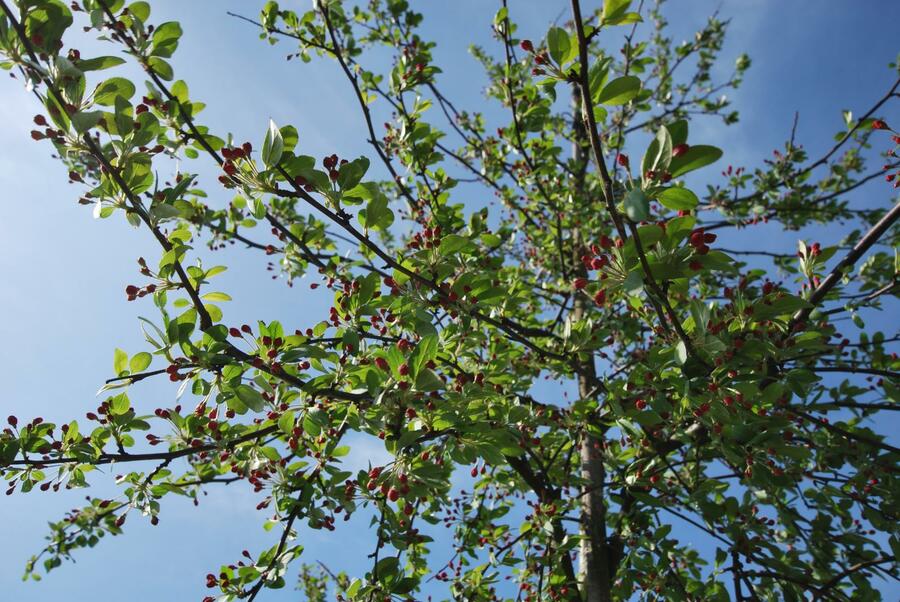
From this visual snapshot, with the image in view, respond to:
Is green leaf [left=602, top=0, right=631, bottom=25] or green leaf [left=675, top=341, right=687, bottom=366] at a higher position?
green leaf [left=602, top=0, right=631, bottom=25]

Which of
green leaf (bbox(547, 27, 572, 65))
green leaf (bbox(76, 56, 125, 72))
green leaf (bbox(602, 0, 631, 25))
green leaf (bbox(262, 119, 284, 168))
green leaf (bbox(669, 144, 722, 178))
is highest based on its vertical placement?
green leaf (bbox(602, 0, 631, 25))

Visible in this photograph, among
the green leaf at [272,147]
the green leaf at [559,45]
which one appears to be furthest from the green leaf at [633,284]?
the green leaf at [272,147]

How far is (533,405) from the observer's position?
11.2 ft

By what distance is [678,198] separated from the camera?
148 cm

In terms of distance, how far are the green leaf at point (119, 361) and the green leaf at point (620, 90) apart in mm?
2073

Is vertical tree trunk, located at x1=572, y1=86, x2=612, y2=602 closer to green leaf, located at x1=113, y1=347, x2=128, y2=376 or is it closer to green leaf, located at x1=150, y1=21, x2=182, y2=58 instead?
green leaf, located at x1=113, y1=347, x2=128, y2=376

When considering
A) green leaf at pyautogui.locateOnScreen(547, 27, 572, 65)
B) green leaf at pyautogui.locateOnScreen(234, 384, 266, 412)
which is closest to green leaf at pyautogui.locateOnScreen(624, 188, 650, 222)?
green leaf at pyautogui.locateOnScreen(547, 27, 572, 65)

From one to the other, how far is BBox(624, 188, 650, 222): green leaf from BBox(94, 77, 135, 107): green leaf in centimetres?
172

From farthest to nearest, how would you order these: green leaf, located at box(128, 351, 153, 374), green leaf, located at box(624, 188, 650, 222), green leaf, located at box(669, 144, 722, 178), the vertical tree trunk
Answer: the vertical tree trunk < green leaf, located at box(128, 351, 153, 374) < green leaf, located at box(669, 144, 722, 178) < green leaf, located at box(624, 188, 650, 222)

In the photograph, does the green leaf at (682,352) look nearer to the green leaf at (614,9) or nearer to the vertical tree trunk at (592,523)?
the green leaf at (614,9)

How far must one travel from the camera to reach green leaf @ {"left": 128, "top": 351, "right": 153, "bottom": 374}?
84.7 inches

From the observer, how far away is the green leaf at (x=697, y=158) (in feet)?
4.70

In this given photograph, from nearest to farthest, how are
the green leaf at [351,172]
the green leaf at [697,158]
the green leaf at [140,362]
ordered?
the green leaf at [697,158] < the green leaf at [351,172] < the green leaf at [140,362]

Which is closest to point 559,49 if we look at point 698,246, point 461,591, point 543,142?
point 698,246
